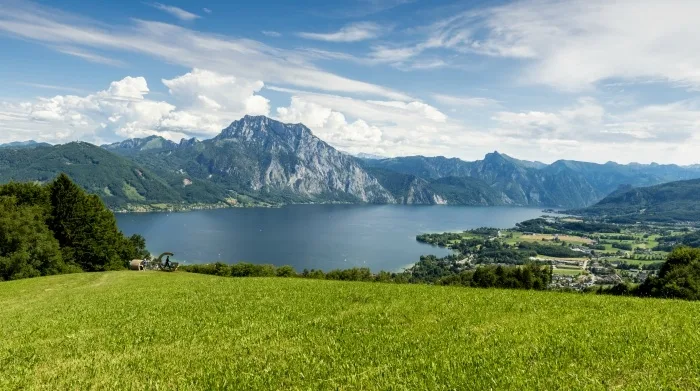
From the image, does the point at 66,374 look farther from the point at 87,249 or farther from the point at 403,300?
the point at 87,249

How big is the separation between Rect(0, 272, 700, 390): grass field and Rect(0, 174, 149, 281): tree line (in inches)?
2011

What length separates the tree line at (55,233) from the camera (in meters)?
60.2

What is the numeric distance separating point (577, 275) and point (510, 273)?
142 metres

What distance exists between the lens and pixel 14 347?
14.5 meters

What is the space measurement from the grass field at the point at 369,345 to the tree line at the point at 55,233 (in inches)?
2011

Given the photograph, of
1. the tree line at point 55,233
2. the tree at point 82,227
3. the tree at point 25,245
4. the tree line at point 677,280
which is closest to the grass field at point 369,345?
the tree line at point 677,280

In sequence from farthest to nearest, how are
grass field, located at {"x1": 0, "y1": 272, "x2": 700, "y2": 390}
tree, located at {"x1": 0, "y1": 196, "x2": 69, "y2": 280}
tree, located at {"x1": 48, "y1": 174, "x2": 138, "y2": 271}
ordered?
tree, located at {"x1": 48, "y1": 174, "x2": 138, "y2": 271} → tree, located at {"x1": 0, "y1": 196, "x2": 69, "y2": 280} → grass field, located at {"x1": 0, "y1": 272, "x2": 700, "y2": 390}

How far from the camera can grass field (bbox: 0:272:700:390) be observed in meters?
8.95

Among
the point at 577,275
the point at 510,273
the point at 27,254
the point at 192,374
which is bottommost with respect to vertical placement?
the point at 577,275

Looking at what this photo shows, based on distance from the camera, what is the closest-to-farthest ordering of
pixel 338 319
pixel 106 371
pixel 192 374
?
1. pixel 192 374
2. pixel 106 371
3. pixel 338 319

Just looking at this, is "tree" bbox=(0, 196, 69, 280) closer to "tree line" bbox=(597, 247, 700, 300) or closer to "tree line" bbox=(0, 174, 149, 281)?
"tree line" bbox=(0, 174, 149, 281)

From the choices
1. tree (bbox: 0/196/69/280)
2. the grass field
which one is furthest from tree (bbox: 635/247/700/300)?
tree (bbox: 0/196/69/280)

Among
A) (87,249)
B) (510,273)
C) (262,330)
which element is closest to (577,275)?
(510,273)

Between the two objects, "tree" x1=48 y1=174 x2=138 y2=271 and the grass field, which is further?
"tree" x1=48 y1=174 x2=138 y2=271
